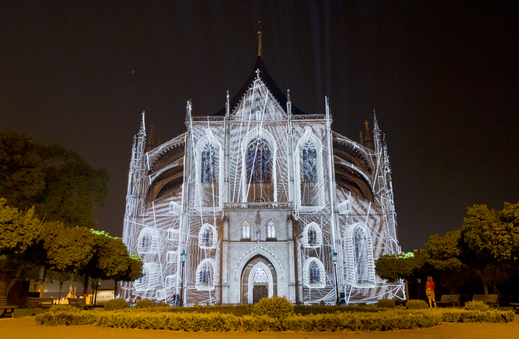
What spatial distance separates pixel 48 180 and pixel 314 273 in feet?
81.3

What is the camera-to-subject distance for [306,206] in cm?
3891

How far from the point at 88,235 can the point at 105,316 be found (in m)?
9.70

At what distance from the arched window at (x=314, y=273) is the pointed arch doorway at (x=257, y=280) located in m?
4.82

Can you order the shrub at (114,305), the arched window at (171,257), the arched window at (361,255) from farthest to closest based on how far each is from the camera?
the arched window at (361,255) < the arched window at (171,257) < the shrub at (114,305)

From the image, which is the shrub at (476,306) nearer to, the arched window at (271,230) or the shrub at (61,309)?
the shrub at (61,309)

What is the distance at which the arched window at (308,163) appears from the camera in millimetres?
40844

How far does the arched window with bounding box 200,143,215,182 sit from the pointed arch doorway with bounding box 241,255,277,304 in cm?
1102

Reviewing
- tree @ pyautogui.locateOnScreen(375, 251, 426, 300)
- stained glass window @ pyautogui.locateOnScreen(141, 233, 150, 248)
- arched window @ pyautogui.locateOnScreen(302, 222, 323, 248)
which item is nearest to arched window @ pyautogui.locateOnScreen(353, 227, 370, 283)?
arched window @ pyautogui.locateOnScreen(302, 222, 323, 248)

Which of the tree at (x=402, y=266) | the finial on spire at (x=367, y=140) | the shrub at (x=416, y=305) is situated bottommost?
the shrub at (x=416, y=305)

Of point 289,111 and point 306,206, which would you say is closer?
point 306,206

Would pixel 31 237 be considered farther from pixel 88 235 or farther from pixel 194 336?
pixel 194 336

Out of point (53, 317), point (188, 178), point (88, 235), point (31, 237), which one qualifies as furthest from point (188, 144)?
point (53, 317)

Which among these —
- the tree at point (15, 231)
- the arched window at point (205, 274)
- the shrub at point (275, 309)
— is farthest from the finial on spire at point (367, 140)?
the shrub at point (275, 309)

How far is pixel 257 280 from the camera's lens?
33625 millimetres
